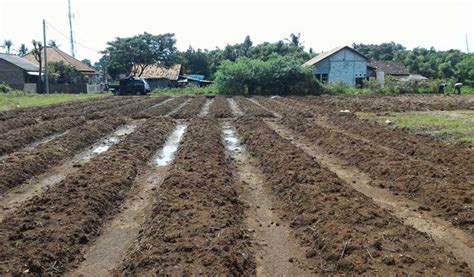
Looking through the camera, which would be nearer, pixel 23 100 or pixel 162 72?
pixel 23 100

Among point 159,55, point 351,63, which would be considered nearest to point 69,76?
point 159,55

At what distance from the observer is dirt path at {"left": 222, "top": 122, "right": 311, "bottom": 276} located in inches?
219

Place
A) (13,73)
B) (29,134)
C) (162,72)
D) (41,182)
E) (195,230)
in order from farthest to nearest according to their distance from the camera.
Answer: (162,72), (13,73), (29,134), (41,182), (195,230)

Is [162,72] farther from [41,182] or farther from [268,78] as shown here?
[41,182]

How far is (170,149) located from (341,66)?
158 ft

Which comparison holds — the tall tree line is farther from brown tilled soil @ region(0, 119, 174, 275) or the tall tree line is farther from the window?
brown tilled soil @ region(0, 119, 174, 275)

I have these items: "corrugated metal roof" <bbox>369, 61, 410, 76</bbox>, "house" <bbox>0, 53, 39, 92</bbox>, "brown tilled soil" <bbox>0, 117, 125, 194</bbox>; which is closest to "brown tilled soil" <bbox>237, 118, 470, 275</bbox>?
"brown tilled soil" <bbox>0, 117, 125, 194</bbox>

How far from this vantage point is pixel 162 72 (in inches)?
2827

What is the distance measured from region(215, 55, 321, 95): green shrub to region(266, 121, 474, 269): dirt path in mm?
36119

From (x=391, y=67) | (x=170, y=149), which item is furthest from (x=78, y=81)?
(x=170, y=149)

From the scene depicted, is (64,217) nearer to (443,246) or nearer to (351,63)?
(443,246)

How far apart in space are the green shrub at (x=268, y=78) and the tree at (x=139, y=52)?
21.9 m

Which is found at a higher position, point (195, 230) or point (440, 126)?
point (440, 126)

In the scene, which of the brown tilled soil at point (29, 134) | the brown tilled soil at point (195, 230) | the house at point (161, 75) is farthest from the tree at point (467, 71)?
the brown tilled soil at point (195, 230)
